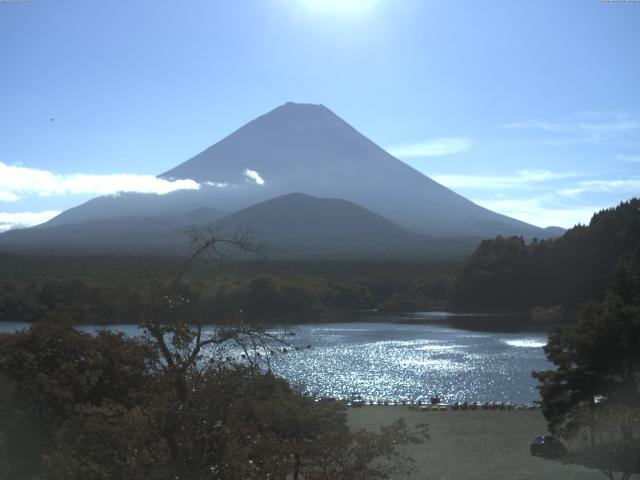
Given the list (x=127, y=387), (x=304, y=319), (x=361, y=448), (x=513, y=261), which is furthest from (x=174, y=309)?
(x=513, y=261)

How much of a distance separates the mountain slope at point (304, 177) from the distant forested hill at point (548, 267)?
216 feet

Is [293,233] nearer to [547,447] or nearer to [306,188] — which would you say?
[306,188]

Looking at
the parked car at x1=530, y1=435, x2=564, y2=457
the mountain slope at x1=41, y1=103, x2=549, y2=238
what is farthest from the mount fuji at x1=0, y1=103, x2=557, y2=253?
the parked car at x1=530, y1=435, x2=564, y2=457

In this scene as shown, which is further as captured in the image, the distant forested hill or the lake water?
the distant forested hill

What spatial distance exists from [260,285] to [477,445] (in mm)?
24717

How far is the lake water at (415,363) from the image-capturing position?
19.5m

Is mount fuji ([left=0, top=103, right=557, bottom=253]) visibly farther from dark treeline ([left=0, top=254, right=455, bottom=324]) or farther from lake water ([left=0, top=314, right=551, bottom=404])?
lake water ([left=0, top=314, right=551, bottom=404])

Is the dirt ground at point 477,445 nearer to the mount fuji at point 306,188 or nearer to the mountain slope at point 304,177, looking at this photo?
the mount fuji at point 306,188

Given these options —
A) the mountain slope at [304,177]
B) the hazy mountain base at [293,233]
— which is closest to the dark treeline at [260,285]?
the hazy mountain base at [293,233]

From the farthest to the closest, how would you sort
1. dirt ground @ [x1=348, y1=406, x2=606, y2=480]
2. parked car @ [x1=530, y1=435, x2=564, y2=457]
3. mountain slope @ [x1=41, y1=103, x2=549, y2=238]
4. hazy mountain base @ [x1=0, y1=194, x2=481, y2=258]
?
mountain slope @ [x1=41, y1=103, x2=549, y2=238]
hazy mountain base @ [x1=0, y1=194, x2=481, y2=258]
parked car @ [x1=530, y1=435, x2=564, y2=457]
dirt ground @ [x1=348, y1=406, x2=606, y2=480]

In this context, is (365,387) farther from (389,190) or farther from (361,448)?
(389,190)

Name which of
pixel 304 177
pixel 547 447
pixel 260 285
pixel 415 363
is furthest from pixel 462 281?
pixel 304 177

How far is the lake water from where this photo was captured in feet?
63.9

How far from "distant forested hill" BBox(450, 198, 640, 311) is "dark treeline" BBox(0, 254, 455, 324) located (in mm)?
4408
